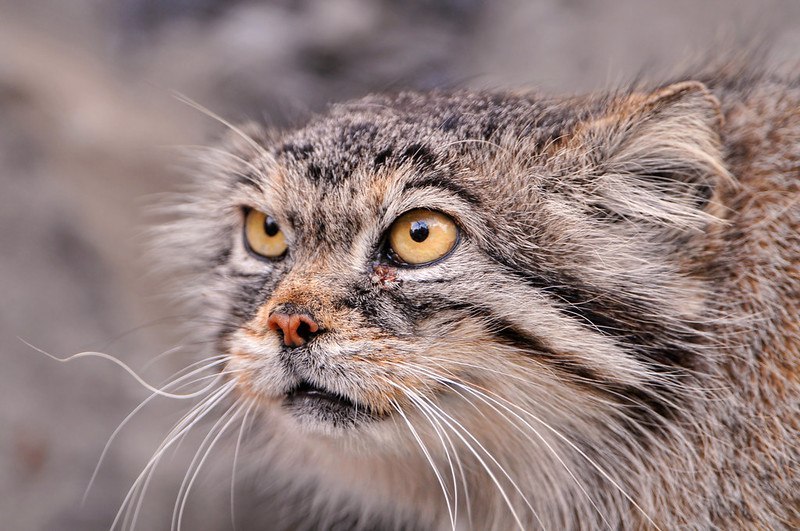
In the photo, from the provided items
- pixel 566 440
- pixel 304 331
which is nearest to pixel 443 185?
pixel 304 331

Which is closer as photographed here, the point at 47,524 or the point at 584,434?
the point at 584,434

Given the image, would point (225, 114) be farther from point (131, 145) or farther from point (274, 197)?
point (274, 197)

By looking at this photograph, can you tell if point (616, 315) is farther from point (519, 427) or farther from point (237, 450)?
point (237, 450)

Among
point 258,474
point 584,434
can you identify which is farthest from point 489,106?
point 258,474

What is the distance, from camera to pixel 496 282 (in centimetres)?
275

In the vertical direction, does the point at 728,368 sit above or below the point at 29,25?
below

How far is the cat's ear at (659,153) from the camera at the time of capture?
2.75 m

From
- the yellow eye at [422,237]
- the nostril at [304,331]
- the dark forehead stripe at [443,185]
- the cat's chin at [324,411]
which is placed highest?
the dark forehead stripe at [443,185]

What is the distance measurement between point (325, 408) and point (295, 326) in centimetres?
33

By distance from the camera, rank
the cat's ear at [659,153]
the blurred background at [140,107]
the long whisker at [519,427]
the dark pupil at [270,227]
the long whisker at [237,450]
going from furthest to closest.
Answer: the blurred background at [140,107] < the dark pupil at [270,227] < the long whisker at [237,450] < the cat's ear at [659,153] < the long whisker at [519,427]

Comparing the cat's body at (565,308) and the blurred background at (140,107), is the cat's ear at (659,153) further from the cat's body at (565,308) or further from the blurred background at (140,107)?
the blurred background at (140,107)

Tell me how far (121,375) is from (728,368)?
359cm

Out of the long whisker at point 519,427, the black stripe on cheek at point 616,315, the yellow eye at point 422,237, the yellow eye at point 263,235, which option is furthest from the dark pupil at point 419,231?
the yellow eye at point 263,235

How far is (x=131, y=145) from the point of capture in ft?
18.7
